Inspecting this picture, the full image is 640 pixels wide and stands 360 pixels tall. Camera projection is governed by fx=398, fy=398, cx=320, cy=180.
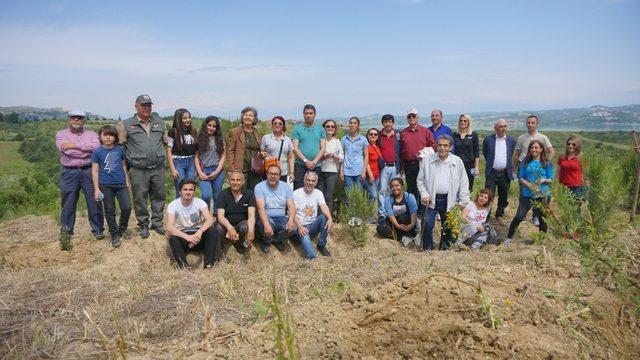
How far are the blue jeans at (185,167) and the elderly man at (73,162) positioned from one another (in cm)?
107

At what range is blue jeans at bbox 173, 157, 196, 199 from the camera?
18.5 feet

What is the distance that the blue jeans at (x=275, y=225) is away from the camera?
573cm

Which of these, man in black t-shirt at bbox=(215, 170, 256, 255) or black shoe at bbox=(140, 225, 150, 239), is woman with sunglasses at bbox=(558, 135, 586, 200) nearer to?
man in black t-shirt at bbox=(215, 170, 256, 255)

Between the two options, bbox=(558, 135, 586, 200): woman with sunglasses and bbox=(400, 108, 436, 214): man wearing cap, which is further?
bbox=(400, 108, 436, 214): man wearing cap

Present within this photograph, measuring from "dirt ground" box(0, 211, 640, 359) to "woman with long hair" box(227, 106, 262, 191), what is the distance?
202 centimetres

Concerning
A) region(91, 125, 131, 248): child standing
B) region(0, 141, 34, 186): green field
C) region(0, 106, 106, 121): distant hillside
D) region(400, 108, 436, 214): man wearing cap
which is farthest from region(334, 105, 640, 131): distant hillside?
region(0, 106, 106, 121): distant hillside

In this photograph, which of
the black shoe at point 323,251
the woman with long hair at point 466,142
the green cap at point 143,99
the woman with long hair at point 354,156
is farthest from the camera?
the woman with long hair at point 466,142

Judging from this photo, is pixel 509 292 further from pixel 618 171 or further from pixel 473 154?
pixel 618 171

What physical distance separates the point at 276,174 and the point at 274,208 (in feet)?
1.77

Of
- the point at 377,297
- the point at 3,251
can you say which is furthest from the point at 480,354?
the point at 3,251

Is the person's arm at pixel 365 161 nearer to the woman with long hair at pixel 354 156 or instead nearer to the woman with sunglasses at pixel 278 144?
the woman with long hair at pixel 354 156

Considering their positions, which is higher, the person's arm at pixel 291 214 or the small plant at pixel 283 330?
the small plant at pixel 283 330

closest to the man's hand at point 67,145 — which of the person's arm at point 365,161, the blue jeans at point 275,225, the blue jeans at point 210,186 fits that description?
the blue jeans at point 210,186

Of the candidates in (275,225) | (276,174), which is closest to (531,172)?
(276,174)
